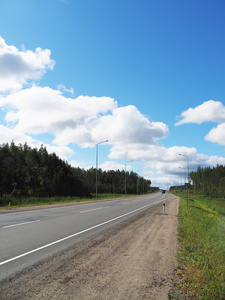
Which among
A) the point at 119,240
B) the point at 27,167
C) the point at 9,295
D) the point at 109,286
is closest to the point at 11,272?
the point at 9,295

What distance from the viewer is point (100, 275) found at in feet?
16.1

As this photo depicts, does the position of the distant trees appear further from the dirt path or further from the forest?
the dirt path

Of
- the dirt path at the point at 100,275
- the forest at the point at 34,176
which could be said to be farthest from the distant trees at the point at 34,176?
the dirt path at the point at 100,275

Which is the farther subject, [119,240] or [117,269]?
[119,240]

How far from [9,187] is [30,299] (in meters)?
60.2

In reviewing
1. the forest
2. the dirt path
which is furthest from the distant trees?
the dirt path

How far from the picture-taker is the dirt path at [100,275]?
13.3ft

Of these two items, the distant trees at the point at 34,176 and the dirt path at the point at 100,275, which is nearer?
the dirt path at the point at 100,275

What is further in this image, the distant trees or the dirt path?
the distant trees

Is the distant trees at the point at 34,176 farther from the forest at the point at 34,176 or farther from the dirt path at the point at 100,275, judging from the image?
the dirt path at the point at 100,275

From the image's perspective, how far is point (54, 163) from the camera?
74625 millimetres

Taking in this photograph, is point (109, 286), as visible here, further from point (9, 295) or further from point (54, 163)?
point (54, 163)

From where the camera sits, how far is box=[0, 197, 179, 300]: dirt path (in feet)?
13.3

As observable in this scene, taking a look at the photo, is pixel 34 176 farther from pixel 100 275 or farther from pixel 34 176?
pixel 100 275
